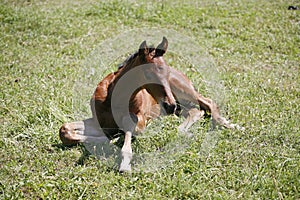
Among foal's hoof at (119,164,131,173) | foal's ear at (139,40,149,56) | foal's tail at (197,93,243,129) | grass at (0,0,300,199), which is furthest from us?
foal's tail at (197,93,243,129)

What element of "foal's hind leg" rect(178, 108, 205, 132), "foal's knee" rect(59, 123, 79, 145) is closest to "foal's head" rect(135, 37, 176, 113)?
"foal's hind leg" rect(178, 108, 205, 132)

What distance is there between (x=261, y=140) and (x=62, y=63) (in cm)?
396

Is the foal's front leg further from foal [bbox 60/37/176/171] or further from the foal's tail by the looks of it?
the foal's tail

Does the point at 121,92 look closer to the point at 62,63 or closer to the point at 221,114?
the point at 221,114

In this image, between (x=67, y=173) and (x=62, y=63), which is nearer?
(x=67, y=173)

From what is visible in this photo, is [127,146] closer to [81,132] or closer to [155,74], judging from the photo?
[81,132]

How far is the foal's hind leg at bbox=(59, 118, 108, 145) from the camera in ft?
17.2

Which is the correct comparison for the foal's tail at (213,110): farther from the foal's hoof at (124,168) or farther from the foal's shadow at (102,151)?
the foal's hoof at (124,168)

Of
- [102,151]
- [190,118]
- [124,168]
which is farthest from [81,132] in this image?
[190,118]

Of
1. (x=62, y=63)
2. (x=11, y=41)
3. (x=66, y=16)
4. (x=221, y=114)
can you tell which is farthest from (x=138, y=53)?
(x=66, y=16)

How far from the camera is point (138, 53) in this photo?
5.02 metres

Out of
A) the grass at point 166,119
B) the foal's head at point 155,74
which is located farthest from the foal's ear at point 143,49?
the grass at point 166,119

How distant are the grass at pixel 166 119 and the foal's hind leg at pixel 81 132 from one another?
0.12 metres

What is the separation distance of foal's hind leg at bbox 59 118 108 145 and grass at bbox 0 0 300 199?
12 cm
